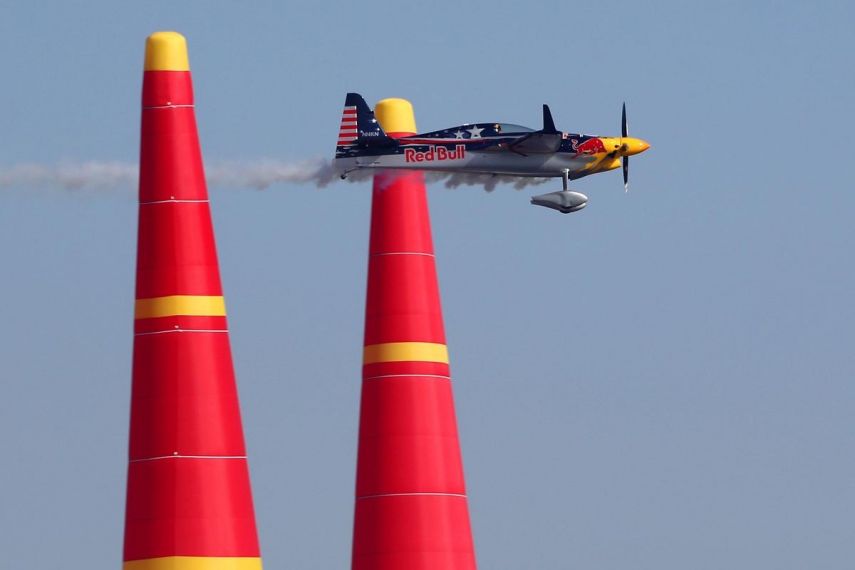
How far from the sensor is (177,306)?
20.4 metres

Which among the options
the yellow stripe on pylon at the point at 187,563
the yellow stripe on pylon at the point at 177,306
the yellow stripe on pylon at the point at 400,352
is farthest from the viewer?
the yellow stripe on pylon at the point at 400,352

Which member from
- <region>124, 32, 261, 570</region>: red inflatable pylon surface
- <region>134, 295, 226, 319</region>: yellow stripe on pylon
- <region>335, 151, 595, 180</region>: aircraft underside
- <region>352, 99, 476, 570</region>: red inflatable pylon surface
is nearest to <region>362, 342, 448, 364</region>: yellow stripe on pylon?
<region>352, 99, 476, 570</region>: red inflatable pylon surface

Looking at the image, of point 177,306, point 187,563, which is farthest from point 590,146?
point 187,563

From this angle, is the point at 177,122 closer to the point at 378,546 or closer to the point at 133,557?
the point at 133,557

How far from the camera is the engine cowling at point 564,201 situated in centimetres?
2788

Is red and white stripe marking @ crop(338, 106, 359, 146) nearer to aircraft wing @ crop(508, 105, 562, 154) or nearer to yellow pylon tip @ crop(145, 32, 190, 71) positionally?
aircraft wing @ crop(508, 105, 562, 154)

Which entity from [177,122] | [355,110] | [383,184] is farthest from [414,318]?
[177,122]

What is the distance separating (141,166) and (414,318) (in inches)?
258

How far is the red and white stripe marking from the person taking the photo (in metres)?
28.2

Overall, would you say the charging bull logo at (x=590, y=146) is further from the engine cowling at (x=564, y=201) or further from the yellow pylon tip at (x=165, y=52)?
the yellow pylon tip at (x=165, y=52)

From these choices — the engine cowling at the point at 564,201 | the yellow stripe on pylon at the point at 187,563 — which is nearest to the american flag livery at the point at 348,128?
the engine cowling at the point at 564,201

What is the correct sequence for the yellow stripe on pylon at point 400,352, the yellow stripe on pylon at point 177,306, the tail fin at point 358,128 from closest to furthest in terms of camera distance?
1. the yellow stripe on pylon at point 177,306
2. the yellow stripe on pylon at point 400,352
3. the tail fin at point 358,128

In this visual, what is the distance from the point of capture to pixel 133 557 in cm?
2020

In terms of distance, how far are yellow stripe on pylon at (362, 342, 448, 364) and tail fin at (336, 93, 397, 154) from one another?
3.51 meters
